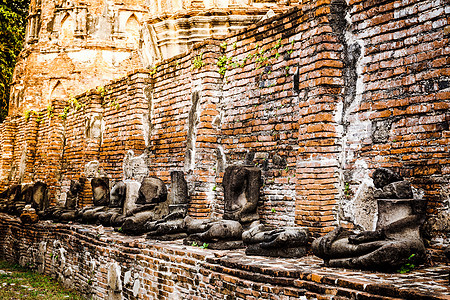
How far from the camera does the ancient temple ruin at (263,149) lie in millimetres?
4383

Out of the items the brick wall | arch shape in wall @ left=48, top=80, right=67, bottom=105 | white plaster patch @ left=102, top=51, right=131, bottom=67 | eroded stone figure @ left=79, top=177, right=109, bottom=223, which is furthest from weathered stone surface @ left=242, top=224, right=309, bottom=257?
arch shape in wall @ left=48, top=80, right=67, bottom=105

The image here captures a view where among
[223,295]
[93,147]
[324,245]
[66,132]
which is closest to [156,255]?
[223,295]

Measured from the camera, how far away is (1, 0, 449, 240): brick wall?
4.51m

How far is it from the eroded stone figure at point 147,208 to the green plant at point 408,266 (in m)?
4.22

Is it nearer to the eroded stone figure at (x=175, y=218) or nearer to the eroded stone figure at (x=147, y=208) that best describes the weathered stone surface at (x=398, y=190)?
the eroded stone figure at (x=175, y=218)

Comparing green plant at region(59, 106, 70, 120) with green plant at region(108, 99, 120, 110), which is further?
green plant at region(59, 106, 70, 120)

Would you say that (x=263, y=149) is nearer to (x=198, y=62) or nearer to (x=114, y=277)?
(x=198, y=62)

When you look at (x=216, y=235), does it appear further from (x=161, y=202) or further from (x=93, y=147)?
(x=93, y=147)

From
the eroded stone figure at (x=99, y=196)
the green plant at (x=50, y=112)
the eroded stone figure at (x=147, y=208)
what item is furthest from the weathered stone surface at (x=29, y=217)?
the eroded stone figure at (x=147, y=208)

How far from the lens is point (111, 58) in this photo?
19672 millimetres

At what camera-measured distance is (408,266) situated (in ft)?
13.0

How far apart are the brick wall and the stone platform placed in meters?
0.95

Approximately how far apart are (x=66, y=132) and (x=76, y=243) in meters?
5.59

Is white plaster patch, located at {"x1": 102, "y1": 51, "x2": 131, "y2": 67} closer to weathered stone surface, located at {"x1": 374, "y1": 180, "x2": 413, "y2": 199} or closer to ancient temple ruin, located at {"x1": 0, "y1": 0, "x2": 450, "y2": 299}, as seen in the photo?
ancient temple ruin, located at {"x1": 0, "y1": 0, "x2": 450, "y2": 299}
